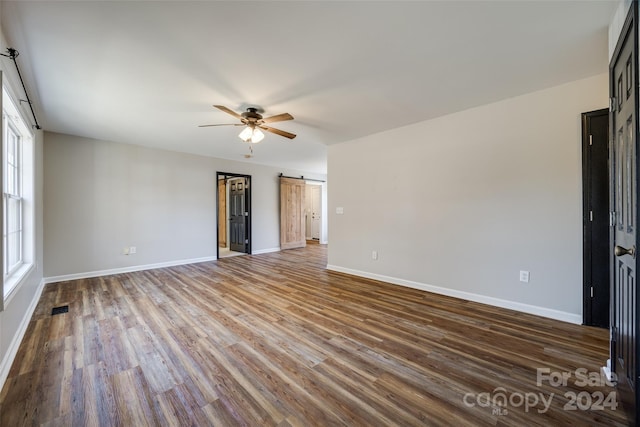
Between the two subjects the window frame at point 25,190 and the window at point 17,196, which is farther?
the window frame at point 25,190

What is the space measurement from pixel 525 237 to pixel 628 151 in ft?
5.56

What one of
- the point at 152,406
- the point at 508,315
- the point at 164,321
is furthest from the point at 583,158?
the point at 164,321

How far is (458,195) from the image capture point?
10.7ft

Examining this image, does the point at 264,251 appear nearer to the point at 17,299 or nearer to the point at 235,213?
the point at 235,213

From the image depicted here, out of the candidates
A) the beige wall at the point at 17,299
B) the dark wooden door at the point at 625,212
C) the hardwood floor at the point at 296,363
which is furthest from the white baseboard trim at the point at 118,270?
the dark wooden door at the point at 625,212

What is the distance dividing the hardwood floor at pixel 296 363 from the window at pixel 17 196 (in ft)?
1.91

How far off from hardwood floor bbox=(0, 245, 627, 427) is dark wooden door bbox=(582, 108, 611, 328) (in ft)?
0.84

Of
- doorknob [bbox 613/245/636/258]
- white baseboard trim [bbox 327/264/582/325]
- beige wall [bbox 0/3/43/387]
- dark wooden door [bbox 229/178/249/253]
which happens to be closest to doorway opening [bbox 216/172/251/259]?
dark wooden door [bbox 229/178/249/253]

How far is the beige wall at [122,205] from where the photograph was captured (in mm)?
4074

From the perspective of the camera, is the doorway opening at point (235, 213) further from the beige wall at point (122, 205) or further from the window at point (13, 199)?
the window at point (13, 199)

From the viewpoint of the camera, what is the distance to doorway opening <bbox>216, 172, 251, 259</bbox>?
21.6 ft

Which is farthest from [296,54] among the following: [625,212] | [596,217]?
[596,217]

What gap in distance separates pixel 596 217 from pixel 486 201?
910mm

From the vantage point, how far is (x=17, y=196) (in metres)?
2.77
